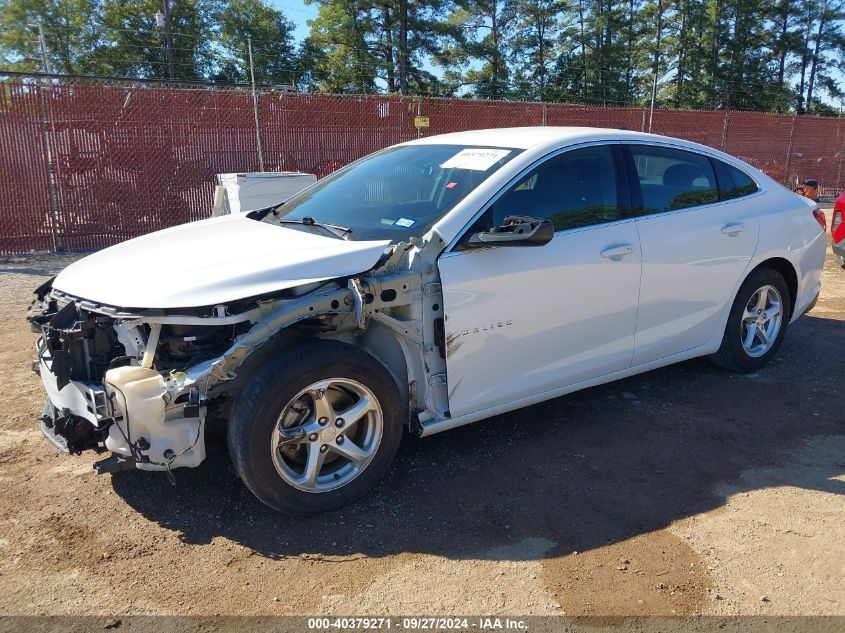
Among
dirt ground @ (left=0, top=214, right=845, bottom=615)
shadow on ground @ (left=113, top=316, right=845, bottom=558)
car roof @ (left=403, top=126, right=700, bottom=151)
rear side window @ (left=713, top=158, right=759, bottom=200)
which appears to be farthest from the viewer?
rear side window @ (left=713, top=158, right=759, bottom=200)

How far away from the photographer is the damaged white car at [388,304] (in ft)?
9.93

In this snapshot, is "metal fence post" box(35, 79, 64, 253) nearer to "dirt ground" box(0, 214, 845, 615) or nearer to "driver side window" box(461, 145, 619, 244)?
"dirt ground" box(0, 214, 845, 615)

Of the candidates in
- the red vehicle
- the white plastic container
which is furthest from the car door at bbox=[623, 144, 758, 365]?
the white plastic container

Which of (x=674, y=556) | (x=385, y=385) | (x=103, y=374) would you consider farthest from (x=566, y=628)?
(x=103, y=374)

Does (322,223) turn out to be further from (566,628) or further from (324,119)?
(324,119)

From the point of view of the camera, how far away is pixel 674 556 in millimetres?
3021

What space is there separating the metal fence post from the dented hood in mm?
7284

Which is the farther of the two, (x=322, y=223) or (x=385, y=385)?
(x=322, y=223)

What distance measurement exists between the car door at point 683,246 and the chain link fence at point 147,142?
8.57 meters

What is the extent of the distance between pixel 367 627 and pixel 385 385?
1110 millimetres

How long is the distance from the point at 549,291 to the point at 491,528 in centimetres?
130

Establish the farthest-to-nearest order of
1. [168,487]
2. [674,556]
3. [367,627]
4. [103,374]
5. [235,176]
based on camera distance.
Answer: [235,176] → [168,487] → [103,374] → [674,556] → [367,627]

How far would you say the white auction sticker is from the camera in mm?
3929

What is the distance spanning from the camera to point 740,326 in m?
5.02
